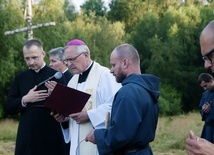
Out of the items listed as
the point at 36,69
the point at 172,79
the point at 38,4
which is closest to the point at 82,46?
the point at 36,69

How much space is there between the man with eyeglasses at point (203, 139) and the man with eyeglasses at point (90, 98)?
223 cm

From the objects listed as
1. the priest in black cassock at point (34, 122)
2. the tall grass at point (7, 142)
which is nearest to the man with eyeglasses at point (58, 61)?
the priest in black cassock at point (34, 122)

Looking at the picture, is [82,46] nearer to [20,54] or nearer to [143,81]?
[143,81]

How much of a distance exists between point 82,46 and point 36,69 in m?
0.90

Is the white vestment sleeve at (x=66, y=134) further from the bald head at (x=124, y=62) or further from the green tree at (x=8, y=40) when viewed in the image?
the green tree at (x=8, y=40)

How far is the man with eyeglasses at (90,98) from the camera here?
4.82 m

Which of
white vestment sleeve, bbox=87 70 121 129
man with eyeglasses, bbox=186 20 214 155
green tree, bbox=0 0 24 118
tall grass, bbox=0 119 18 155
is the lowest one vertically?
tall grass, bbox=0 119 18 155

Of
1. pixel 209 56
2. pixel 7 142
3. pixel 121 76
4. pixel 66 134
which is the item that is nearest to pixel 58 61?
pixel 66 134

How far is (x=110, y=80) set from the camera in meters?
5.05

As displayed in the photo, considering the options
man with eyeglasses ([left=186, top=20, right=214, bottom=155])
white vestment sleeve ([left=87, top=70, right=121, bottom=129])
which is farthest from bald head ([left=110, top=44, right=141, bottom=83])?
→ man with eyeglasses ([left=186, top=20, right=214, bottom=155])

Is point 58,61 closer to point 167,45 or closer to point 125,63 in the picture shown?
point 125,63

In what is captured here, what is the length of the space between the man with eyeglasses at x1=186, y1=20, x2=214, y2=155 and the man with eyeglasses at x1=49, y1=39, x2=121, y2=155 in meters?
2.23

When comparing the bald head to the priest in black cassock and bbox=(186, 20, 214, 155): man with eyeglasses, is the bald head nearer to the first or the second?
the priest in black cassock

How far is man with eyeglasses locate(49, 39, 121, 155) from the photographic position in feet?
15.8
